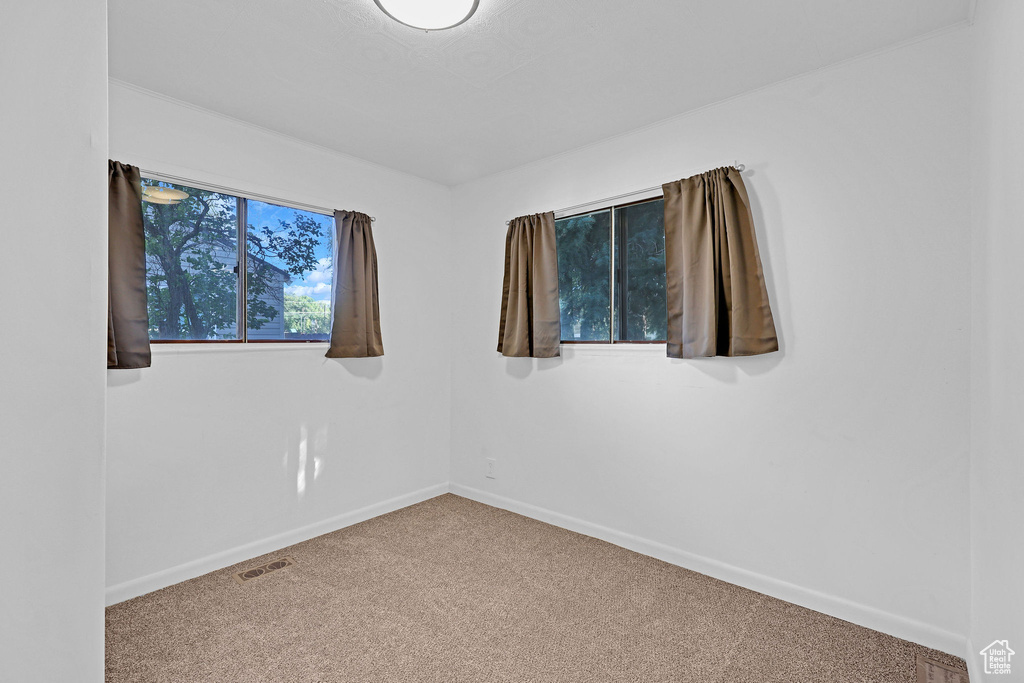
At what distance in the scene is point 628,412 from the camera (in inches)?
119

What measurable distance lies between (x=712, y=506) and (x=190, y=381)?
9.27ft

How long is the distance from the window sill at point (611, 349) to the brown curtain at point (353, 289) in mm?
1285

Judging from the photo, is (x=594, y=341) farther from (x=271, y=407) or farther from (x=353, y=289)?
(x=271, y=407)

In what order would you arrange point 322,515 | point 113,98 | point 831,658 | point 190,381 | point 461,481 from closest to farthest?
1. point 831,658
2. point 113,98
3. point 190,381
4. point 322,515
5. point 461,481

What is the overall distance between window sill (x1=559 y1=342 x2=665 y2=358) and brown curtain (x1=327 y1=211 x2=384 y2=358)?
4.21 ft

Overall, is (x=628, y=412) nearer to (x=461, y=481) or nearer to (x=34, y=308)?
(x=461, y=481)

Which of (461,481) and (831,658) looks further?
(461,481)

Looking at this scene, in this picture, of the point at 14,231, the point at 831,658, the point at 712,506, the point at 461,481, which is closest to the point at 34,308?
the point at 14,231

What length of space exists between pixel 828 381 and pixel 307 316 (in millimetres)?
2920

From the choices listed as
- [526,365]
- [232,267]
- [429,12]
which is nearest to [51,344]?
[429,12]

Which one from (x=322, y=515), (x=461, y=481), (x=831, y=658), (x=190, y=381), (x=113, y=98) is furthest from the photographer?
(x=461, y=481)

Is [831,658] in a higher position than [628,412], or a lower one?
lower

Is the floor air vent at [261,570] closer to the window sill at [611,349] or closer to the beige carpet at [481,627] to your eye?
the beige carpet at [481,627]

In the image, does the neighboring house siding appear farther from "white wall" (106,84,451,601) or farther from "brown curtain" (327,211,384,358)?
"brown curtain" (327,211,384,358)
